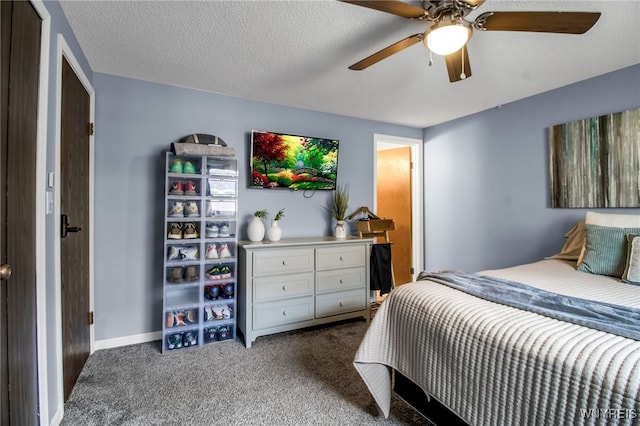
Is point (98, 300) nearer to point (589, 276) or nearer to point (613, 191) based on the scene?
point (589, 276)

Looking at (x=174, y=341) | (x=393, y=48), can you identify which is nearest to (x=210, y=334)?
(x=174, y=341)

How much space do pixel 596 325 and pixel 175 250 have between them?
2.65 m

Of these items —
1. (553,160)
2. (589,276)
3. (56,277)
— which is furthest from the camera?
(553,160)

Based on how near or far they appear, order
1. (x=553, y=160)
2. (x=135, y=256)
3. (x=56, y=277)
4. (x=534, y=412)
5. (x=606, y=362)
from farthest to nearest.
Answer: (x=553, y=160)
(x=135, y=256)
(x=56, y=277)
(x=534, y=412)
(x=606, y=362)

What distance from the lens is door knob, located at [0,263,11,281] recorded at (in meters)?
1.06

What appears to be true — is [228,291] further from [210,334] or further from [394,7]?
[394,7]

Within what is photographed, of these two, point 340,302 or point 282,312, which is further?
point 340,302

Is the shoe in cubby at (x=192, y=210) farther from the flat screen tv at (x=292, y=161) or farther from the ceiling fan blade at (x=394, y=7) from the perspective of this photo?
the ceiling fan blade at (x=394, y=7)

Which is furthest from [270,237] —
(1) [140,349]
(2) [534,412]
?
(2) [534,412]

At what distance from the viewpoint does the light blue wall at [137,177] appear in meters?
2.52

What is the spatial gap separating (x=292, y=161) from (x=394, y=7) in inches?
77.2

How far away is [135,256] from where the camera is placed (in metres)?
2.62

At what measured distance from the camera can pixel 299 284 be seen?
2793mm

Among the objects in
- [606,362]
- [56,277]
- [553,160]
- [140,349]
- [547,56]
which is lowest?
[140,349]
